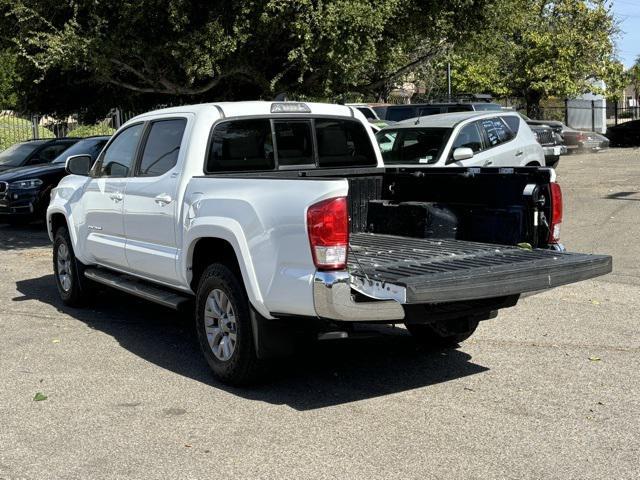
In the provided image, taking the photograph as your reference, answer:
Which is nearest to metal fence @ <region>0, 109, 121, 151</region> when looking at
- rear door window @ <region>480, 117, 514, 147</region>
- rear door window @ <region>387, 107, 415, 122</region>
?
rear door window @ <region>387, 107, 415, 122</region>

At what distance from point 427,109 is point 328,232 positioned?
1418cm

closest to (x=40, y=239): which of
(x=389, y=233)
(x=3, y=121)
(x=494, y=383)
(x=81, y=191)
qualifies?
(x=81, y=191)

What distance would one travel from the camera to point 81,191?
8.33 metres

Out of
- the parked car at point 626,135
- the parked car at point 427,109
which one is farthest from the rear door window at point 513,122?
the parked car at point 626,135

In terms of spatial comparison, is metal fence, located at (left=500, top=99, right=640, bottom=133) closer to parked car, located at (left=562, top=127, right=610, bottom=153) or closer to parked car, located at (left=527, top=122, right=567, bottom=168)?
parked car, located at (left=562, top=127, right=610, bottom=153)

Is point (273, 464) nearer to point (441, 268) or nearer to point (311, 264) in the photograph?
Answer: point (311, 264)

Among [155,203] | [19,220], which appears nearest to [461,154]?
[155,203]

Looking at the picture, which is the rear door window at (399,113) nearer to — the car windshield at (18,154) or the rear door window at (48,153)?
the rear door window at (48,153)

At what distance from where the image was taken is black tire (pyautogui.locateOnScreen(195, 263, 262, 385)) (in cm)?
567

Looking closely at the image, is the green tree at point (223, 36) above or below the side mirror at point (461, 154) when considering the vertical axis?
above

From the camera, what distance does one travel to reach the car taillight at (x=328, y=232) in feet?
16.5

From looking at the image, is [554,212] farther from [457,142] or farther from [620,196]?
[620,196]

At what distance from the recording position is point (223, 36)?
12.1m

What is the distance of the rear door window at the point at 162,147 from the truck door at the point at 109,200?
25 centimetres
